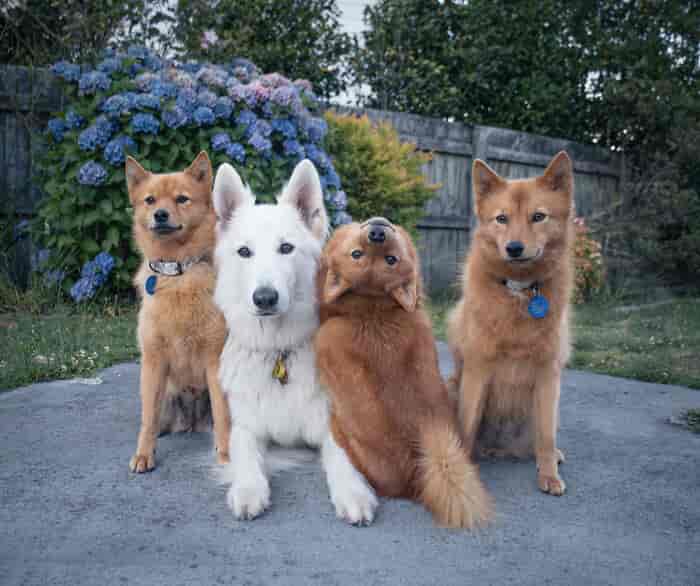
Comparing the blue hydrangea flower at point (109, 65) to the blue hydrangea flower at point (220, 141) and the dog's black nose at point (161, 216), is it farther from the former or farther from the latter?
the dog's black nose at point (161, 216)

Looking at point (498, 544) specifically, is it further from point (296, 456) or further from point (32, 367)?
point (32, 367)

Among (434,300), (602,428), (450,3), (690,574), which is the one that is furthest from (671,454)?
(450,3)

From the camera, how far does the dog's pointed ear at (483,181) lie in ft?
8.37

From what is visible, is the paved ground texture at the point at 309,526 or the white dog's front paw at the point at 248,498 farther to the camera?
the white dog's front paw at the point at 248,498

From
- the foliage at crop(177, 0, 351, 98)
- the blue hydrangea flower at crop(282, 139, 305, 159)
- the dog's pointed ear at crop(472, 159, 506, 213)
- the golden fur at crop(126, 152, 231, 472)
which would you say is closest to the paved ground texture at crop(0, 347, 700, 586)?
the golden fur at crop(126, 152, 231, 472)

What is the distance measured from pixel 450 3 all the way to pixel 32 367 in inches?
362

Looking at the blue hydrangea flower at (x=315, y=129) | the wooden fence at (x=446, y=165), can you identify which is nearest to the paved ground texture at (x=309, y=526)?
the blue hydrangea flower at (x=315, y=129)

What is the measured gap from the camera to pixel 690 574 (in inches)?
73.5

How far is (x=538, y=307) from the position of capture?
2.43 meters

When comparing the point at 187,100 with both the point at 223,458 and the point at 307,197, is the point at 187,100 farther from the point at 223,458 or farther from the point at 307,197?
the point at 223,458

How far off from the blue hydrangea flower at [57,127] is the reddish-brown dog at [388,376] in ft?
14.8

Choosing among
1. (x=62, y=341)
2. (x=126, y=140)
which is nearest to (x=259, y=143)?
(x=126, y=140)

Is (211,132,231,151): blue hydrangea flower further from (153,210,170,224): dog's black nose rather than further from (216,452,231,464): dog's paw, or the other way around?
(216,452,231,464): dog's paw

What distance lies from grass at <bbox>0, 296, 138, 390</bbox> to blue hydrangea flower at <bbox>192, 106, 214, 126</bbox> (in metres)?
1.93
